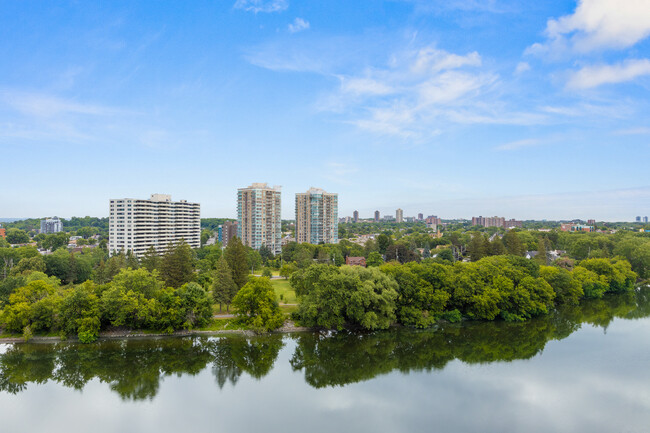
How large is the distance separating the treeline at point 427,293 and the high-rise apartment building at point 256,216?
97.5ft

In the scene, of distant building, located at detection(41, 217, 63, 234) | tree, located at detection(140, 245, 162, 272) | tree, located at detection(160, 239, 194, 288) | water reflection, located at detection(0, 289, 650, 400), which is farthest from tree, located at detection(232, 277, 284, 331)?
distant building, located at detection(41, 217, 63, 234)

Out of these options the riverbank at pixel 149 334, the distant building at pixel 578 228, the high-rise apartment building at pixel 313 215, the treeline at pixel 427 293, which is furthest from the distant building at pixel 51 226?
the distant building at pixel 578 228

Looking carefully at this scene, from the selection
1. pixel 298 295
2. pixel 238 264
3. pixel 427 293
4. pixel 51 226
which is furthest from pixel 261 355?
pixel 51 226

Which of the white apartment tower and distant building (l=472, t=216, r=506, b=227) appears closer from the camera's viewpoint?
distant building (l=472, t=216, r=506, b=227)

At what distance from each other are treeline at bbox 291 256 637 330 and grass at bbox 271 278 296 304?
147 centimetres

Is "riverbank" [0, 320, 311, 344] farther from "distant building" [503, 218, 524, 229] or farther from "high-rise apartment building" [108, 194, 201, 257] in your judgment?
"distant building" [503, 218, 524, 229]

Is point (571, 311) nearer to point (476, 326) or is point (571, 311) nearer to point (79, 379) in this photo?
point (476, 326)

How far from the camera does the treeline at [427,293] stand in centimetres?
2252

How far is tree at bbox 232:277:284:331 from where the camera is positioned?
22.3 meters

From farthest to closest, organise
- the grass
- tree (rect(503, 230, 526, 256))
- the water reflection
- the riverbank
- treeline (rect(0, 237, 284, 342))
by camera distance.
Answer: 1. tree (rect(503, 230, 526, 256))
2. the grass
3. the riverbank
4. treeline (rect(0, 237, 284, 342))
5. the water reflection

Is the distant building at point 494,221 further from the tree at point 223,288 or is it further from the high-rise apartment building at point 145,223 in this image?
the tree at point 223,288

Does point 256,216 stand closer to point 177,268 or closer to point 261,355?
point 177,268

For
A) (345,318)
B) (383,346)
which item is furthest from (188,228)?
(383,346)

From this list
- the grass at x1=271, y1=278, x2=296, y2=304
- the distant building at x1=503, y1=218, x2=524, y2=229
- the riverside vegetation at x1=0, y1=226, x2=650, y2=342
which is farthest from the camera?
the distant building at x1=503, y1=218, x2=524, y2=229
